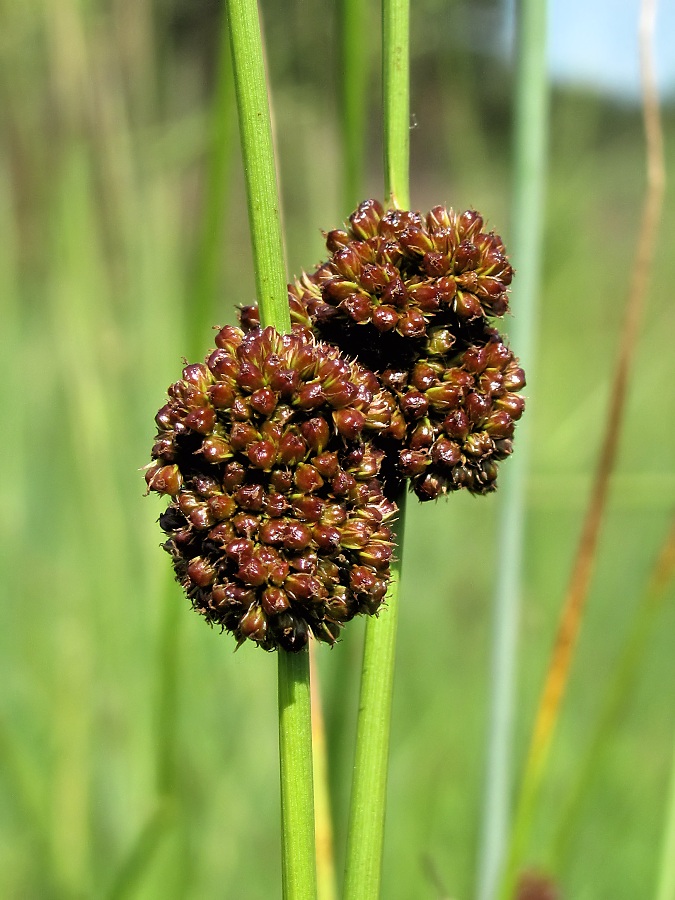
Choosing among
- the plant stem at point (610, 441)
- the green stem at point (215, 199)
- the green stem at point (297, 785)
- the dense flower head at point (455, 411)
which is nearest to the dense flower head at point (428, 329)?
the dense flower head at point (455, 411)

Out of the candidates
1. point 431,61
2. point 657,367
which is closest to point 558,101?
point 431,61

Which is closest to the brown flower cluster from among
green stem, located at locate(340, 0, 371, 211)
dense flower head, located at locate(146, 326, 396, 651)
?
dense flower head, located at locate(146, 326, 396, 651)

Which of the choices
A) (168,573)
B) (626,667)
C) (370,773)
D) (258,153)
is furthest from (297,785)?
(626,667)

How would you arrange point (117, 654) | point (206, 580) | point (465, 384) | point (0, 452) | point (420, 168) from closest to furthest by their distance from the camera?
point (206, 580) < point (465, 384) < point (117, 654) < point (0, 452) < point (420, 168)

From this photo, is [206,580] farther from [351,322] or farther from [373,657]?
[351,322]

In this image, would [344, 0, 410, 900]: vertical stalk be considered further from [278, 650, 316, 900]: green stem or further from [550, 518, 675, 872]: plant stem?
[550, 518, 675, 872]: plant stem

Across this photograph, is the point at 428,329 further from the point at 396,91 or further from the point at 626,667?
the point at 626,667
